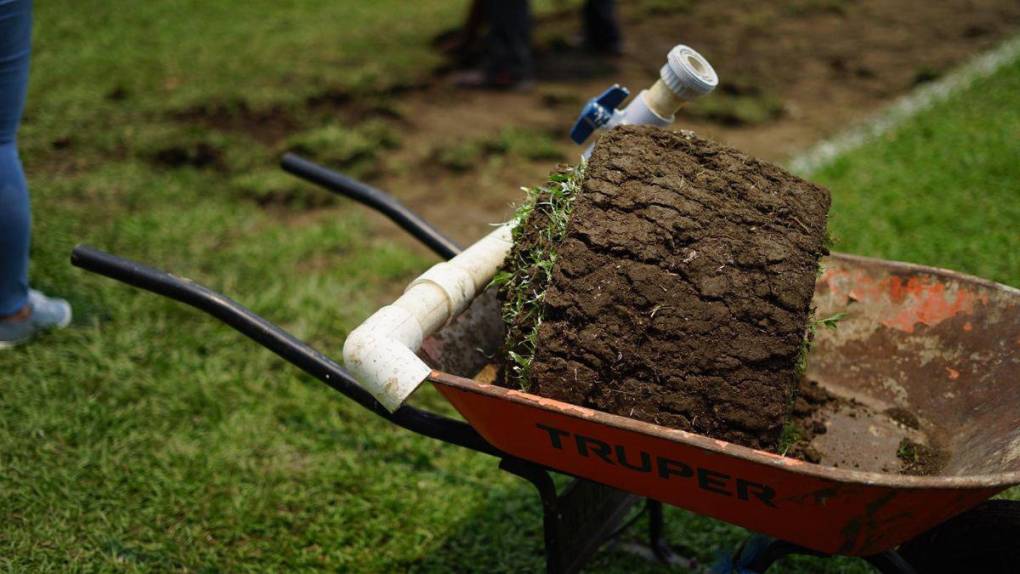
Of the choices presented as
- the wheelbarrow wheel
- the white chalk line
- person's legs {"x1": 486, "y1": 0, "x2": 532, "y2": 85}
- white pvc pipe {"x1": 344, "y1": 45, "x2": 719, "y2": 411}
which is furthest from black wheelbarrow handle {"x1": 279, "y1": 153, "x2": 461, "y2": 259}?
person's legs {"x1": 486, "y1": 0, "x2": 532, "y2": 85}

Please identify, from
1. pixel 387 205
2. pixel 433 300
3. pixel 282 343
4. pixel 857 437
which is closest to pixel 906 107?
pixel 857 437

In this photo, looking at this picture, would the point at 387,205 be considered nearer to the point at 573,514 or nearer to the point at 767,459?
the point at 573,514

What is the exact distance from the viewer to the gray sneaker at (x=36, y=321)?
3.18 metres

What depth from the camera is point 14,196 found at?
2.92 m

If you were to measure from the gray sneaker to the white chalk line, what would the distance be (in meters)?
3.84

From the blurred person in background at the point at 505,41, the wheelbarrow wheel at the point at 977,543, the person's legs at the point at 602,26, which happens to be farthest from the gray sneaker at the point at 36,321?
the person's legs at the point at 602,26

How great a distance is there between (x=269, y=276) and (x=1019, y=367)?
3045 millimetres

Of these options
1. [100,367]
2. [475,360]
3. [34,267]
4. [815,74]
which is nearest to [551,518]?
[475,360]

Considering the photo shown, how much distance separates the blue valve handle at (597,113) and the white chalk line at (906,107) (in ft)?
9.32

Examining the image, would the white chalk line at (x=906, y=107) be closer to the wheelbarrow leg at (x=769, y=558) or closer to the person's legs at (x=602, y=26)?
the person's legs at (x=602, y=26)

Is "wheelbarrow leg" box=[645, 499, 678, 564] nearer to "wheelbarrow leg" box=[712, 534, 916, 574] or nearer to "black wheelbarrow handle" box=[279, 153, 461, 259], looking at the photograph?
"wheelbarrow leg" box=[712, 534, 916, 574]

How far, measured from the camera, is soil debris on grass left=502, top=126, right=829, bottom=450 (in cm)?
172

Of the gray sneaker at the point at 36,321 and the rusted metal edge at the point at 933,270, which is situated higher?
the rusted metal edge at the point at 933,270

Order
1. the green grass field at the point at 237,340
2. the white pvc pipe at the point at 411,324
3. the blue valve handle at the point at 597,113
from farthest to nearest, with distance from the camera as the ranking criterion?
the green grass field at the point at 237,340 < the blue valve handle at the point at 597,113 < the white pvc pipe at the point at 411,324
